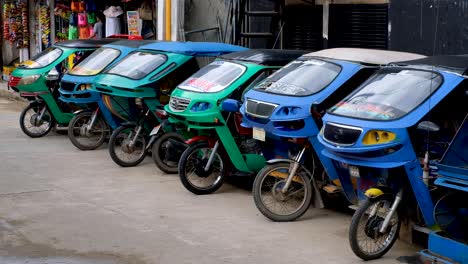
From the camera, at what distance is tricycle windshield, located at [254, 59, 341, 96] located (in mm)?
9086

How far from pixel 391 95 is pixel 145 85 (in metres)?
5.05

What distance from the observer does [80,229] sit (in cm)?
858

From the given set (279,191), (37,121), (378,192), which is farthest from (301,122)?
(37,121)

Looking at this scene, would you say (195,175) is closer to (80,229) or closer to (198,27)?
(80,229)

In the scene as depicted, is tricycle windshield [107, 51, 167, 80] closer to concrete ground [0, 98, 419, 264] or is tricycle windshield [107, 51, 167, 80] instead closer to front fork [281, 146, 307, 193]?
concrete ground [0, 98, 419, 264]

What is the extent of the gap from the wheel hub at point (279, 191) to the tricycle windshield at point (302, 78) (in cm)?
101

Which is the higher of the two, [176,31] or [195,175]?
[176,31]

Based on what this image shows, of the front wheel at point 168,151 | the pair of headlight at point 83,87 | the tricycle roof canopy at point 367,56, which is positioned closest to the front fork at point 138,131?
the front wheel at point 168,151

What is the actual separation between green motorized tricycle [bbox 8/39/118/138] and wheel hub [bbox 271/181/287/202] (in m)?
6.67

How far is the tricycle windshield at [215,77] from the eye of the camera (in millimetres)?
10391

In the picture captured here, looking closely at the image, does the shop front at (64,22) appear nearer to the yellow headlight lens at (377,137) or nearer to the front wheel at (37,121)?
the front wheel at (37,121)

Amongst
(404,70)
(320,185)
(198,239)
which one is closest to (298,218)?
(320,185)

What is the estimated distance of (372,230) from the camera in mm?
7477

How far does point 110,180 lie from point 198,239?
10.6 feet
